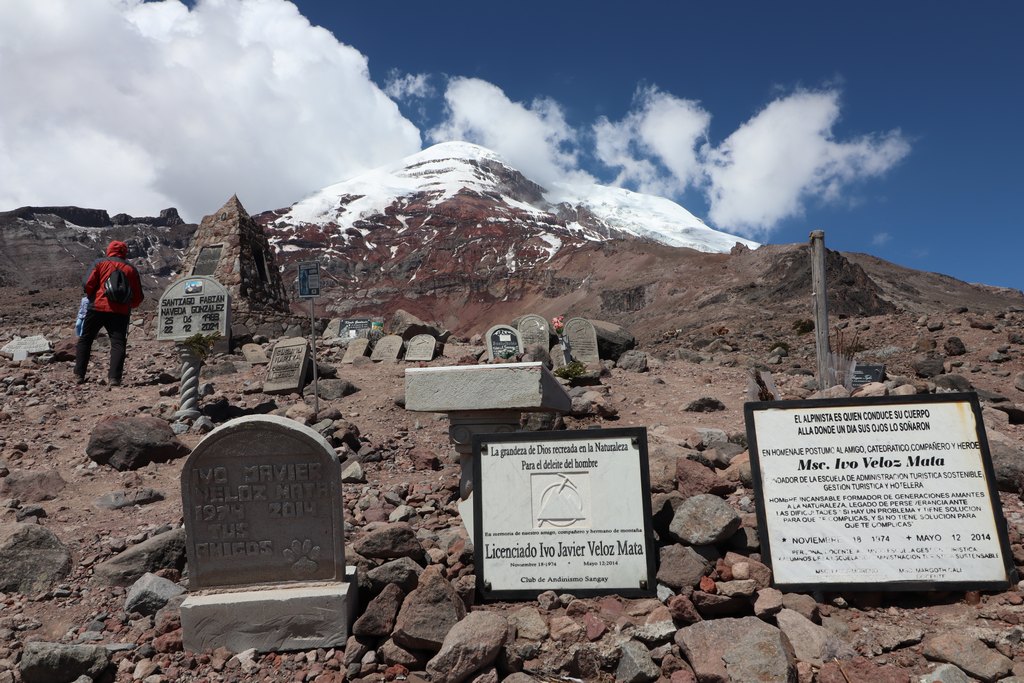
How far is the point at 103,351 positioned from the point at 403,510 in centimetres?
1062

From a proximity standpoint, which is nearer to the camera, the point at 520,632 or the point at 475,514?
the point at 520,632

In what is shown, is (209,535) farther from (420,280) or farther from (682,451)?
(420,280)

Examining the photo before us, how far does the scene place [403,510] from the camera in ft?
17.0

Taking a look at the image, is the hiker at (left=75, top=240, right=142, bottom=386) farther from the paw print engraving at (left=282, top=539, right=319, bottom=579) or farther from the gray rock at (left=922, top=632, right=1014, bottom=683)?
the gray rock at (left=922, top=632, right=1014, bottom=683)

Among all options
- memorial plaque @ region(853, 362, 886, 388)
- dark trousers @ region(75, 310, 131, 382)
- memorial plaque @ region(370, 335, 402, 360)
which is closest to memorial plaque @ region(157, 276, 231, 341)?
dark trousers @ region(75, 310, 131, 382)

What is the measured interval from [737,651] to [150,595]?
3.20m

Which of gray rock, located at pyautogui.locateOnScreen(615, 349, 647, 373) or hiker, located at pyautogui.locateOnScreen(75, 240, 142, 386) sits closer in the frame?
hiker, located at pyautogui.locateOnScreen(75, 240, 142, 386)

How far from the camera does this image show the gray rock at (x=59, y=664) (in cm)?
322

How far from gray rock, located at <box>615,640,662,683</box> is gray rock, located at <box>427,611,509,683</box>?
1.78 ft

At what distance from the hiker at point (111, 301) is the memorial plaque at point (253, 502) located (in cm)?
688

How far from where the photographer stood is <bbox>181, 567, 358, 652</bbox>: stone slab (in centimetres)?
345

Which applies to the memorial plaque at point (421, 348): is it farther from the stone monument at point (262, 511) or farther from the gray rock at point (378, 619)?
the gray rock at point (378, 619)

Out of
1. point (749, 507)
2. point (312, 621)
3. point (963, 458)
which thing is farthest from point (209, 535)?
point (963, 458)

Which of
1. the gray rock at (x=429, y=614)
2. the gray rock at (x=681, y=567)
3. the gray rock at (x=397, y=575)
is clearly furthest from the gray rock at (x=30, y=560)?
the gray rock at (x=681, y=567)
